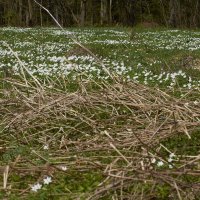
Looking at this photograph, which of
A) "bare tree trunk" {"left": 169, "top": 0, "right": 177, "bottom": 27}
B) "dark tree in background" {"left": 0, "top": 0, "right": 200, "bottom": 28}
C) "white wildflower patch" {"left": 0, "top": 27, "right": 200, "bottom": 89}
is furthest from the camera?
"dark tree in background" {"left": 0, "top": 0, "right": 200, "bottom": 28}

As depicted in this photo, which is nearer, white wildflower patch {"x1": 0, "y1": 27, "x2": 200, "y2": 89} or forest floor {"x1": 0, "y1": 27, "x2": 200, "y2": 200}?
forest floor {"x1": 0, "y1": 27, "x2": 200, "y2": 200}

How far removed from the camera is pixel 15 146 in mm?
5883

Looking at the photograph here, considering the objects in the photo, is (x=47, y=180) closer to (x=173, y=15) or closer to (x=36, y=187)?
(x=36, y=187)

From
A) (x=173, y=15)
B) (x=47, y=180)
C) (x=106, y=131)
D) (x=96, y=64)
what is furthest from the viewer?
(x=173, y=15)

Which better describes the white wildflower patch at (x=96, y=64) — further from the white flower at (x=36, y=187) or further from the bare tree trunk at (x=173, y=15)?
the bare tree trunk at (x=173, y=15)

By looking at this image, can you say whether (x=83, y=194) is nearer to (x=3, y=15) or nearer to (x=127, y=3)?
(x=127, y=3)

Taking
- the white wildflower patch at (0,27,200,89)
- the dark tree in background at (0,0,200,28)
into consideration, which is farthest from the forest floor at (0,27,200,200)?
the dark tree in background at (0,0,200,28)

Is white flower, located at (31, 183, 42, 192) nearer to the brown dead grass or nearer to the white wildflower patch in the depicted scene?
the brown dead grass

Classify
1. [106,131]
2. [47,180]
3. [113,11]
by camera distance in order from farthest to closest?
1. [113,11]
2. [106,131]
3. [47,180]

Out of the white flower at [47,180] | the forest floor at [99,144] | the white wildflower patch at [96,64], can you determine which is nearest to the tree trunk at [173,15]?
the white wildflower patch at [96,64]

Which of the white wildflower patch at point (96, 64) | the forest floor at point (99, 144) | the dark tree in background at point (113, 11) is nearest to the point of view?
the forest floor at point (99, 144)

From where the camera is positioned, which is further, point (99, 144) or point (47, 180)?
point (99, 144)

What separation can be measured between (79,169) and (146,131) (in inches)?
47.6

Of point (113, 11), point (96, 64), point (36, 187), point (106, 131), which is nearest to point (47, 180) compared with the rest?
point (36, 187)
